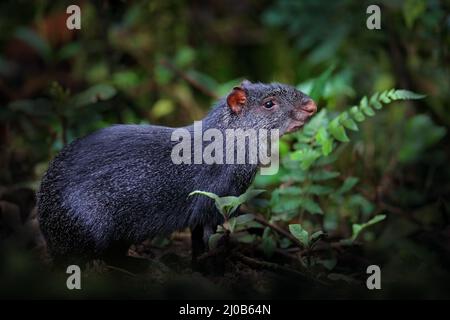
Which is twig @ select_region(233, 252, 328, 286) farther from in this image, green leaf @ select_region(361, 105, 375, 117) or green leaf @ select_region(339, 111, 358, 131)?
green leaf @ select_region(361, 105, 375, 117)

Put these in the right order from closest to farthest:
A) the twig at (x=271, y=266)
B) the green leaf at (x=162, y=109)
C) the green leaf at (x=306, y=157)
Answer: the twig at (x=271, y=266), the green leaf at (x=306, y=157), the green leaf at (x=162, y=109)

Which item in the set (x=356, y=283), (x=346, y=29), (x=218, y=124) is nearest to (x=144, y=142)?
(x=218, y=124)

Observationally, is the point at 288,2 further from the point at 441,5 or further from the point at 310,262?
the point at 310,262

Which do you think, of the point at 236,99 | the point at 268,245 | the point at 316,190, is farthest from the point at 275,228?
the point at 236,99

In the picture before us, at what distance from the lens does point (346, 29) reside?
8047 mm

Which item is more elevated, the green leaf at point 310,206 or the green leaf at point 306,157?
the green leaf at point 306,157

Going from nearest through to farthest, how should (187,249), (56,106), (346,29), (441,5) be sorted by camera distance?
(187,249) < (56,106) < (441,5) < (346,29)

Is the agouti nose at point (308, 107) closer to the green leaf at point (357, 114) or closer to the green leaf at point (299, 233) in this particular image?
the green leaf at point (357, 114)

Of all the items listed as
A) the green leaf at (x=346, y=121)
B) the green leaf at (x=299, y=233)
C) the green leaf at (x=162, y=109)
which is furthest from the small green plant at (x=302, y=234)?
the green leaf at (x=162, y=109)

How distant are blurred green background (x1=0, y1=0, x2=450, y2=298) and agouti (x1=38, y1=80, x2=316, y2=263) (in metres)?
0.40

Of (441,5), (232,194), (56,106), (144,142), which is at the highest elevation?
(441,5)

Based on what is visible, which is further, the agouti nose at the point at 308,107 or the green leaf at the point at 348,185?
the green leaf at the point at 348,185

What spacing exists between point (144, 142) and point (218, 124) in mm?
522

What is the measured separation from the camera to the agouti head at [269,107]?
4.73 metres
